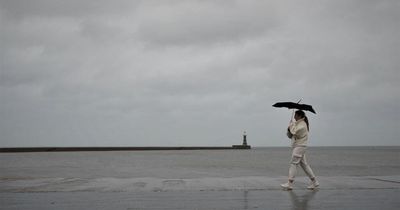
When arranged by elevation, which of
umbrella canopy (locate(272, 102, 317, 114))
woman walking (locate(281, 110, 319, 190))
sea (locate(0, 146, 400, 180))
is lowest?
sea (locate(0, 146, 400, 180))

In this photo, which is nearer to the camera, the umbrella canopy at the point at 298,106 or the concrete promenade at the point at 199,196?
the concrete promenade at the point at 199,196

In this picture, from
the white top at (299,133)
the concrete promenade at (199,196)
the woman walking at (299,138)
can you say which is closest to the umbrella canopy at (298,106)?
the woman walking at (299,138)

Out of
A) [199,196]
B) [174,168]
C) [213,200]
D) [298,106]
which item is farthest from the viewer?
[174,168]

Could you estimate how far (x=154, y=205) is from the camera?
778 cm

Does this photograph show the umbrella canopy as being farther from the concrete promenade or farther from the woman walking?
the concrete promenade

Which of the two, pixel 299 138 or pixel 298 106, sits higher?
pixel 298 106

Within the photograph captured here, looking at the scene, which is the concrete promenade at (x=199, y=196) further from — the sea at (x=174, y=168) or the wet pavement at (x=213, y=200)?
the sea at (x=174, y=168)

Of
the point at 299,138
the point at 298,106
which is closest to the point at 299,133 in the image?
the point at 299,138

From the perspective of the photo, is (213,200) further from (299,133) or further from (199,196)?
(299,133)

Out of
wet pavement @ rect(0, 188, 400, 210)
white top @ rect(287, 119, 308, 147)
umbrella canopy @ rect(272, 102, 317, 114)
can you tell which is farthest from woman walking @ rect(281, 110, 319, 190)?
wet pavement @ rect(0, 188, 400, 210)

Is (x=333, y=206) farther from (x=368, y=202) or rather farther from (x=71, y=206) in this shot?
(x=71, y=206)

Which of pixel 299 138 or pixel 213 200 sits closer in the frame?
pixel 213 200

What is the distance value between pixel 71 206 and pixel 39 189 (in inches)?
122

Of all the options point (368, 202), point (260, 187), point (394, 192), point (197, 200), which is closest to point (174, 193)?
point (197, 200)
